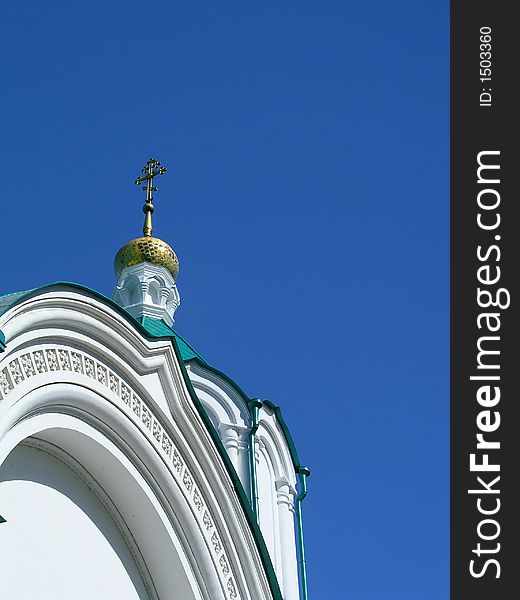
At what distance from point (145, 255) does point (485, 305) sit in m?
6.04

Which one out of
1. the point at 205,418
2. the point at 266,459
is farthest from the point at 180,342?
the point at 205,418

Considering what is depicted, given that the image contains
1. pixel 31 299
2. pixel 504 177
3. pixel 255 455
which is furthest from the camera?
pixel 255 455

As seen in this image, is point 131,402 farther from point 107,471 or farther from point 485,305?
point 485,305

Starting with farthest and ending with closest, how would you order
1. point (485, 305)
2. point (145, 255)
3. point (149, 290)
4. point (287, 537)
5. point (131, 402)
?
point (145, 255) < point (149, 290) < point (287, 537) < point (485, 305) < point (131, 402)

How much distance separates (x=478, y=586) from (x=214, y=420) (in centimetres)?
398

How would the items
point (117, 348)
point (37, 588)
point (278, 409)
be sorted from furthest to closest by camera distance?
point (278, 409) → point (117, 348) → point (37, 588)

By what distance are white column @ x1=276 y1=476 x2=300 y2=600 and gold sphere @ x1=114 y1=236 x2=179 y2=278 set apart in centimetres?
311

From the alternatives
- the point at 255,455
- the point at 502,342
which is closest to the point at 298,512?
the point at 255,455

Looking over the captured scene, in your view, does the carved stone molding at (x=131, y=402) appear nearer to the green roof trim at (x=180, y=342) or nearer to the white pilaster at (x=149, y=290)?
the green roof trim at (x=180, y=342)

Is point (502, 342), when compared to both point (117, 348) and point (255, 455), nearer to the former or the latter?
point (117, 348)

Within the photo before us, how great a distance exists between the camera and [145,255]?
13.0 meters

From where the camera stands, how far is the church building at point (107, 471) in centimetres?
645

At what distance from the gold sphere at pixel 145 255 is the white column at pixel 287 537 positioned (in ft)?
10.2

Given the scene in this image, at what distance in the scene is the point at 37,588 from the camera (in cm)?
673
